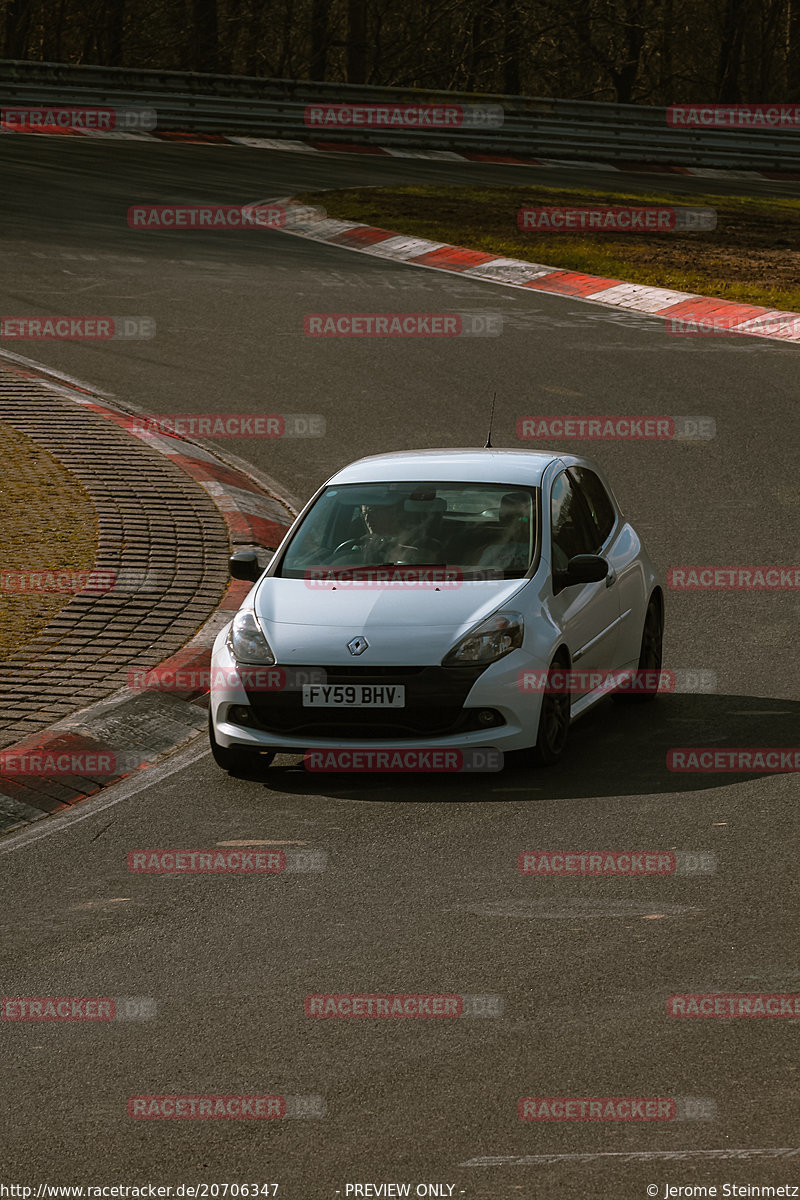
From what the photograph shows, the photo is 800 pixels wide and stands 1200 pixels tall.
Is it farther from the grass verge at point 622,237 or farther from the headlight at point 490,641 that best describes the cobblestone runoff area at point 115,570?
the grass verge at point 622,237

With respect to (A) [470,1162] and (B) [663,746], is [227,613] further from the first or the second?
(A) [470,1162]

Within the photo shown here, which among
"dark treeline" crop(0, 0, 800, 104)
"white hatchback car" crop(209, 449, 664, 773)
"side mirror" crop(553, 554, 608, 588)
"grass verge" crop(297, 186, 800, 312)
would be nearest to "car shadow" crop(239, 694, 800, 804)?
"white hatchback car" crop(209, 449, 664, 773)

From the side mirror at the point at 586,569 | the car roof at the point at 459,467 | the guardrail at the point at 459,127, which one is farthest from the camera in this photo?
the guardrail at the point at 459,127

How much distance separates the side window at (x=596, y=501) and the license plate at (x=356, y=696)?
82.2 inches

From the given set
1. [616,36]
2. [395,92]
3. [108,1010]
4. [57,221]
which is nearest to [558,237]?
[57,221]

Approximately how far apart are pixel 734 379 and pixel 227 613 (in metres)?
8.63

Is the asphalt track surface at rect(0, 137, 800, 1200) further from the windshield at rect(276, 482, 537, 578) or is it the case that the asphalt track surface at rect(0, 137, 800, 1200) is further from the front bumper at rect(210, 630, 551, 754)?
the windshield at rect(276, 482, 537, 578)

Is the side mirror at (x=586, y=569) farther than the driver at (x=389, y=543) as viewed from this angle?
No

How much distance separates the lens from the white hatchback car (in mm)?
8180

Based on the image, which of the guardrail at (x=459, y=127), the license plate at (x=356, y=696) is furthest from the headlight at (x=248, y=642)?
the guardrail at (x=459, y=127)

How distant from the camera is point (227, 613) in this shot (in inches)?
439

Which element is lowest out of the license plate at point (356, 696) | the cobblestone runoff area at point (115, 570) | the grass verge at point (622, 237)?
the cobblestone runoff area at point (115, 570)

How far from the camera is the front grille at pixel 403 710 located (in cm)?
812

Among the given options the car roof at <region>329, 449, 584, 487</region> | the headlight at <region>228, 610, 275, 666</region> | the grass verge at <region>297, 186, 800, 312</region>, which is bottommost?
the headlight at <region>228, 610, 275, 666</region>
